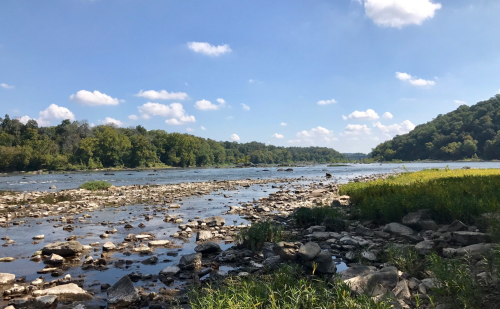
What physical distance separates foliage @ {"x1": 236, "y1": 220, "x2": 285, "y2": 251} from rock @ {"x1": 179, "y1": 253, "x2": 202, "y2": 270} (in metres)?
1.81

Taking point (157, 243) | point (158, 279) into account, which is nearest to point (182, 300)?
point (158, 279)

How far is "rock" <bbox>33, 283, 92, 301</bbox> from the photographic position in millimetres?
5934

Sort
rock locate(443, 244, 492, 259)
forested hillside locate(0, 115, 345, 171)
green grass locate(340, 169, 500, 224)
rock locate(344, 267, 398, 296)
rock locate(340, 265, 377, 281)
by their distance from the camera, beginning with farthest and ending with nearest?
forested hillside locate(0, 115, 345, 171)
green grass locate(340, 169, 500, 224)
rock locate(443, 244, 492, 259)
rock locate(340, 265, 377, 281)
rock locate(344, 267, 398, 296)

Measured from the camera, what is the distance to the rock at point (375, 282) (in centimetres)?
494

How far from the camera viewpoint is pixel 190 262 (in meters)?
7.60

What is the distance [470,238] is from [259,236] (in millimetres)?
5380

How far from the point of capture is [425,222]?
30.5ft

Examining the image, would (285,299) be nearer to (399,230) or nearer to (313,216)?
(399,230)

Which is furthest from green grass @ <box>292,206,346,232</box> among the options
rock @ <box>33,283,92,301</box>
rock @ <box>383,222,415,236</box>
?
rock @ <box>33,283,92,301</box>

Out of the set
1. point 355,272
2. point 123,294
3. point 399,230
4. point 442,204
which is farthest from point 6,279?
point 442,204

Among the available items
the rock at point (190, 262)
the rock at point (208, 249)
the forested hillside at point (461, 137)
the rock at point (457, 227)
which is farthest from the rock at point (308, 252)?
the forested hillside at point (461, 137)

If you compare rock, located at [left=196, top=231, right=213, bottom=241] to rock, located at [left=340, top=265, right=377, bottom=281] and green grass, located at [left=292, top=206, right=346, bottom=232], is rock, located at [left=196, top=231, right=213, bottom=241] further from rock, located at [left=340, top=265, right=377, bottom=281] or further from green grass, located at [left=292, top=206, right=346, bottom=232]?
rock, located at [left=340, top=265, right=377, bottom=281]

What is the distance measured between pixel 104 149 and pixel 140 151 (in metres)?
13.2

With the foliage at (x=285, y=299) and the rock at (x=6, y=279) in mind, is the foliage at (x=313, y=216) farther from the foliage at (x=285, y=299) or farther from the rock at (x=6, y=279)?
the rock at (x=6, y=279)
